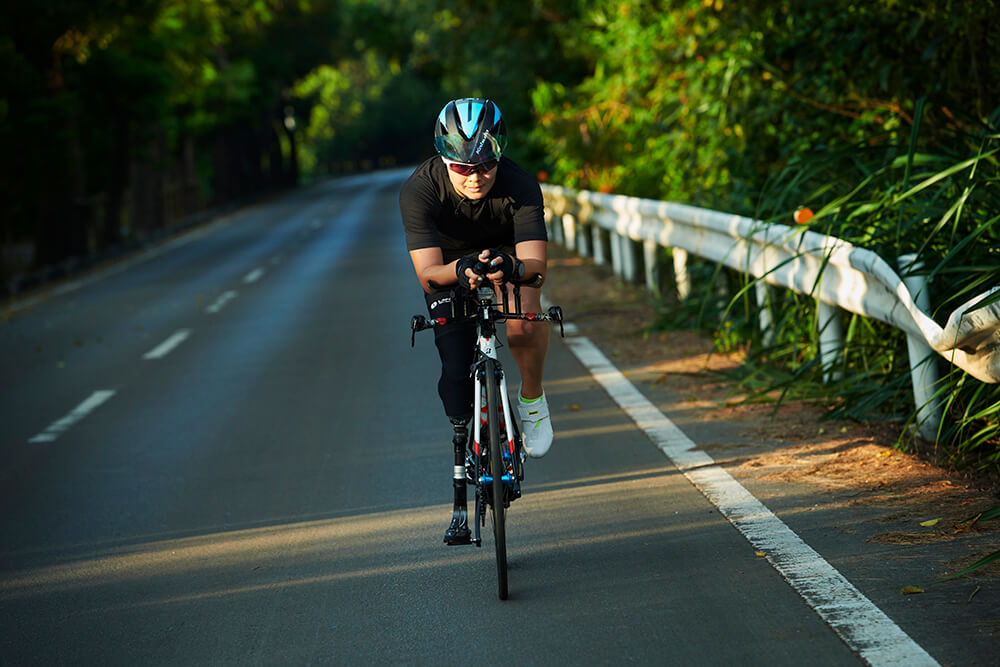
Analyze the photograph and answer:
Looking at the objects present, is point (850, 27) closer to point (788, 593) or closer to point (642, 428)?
point (642, 428)

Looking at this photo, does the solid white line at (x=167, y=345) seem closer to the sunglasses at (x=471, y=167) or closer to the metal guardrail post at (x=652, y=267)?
the metal guardrail post at (x=652, y=267)

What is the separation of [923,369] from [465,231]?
2.36m

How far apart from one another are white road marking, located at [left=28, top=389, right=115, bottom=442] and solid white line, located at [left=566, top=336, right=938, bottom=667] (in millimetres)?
3938

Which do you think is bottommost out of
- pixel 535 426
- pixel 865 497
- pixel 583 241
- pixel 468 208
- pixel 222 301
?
pixel 222 301

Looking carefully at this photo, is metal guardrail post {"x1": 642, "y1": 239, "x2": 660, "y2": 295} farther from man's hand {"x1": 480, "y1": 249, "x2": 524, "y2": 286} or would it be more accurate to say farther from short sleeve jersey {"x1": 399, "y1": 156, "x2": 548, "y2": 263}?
man's hand {"x1": 480, "y1": 249, "x2": 524, "y2": 286}

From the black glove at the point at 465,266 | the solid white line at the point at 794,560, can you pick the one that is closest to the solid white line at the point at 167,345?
the solid white line at the point at 794,560

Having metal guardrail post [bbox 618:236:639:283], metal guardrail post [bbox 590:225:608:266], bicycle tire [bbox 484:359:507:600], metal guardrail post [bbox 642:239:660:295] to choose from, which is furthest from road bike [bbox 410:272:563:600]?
metal guardrail post [bbox 590:225:608:266]

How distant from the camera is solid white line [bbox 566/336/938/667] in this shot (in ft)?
13.3

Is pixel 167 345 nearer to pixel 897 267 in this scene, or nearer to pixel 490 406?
pixel 897 267

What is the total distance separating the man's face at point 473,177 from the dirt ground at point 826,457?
2.04 metres

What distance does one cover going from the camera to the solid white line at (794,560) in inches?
160

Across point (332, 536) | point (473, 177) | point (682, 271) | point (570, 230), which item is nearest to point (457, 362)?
point (473, 177)

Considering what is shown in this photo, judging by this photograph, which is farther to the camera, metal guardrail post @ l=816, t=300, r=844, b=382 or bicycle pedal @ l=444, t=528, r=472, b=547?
metal guardrail post @ l=816, t=300, r=844, b=382

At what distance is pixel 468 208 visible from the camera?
5.27 meters
